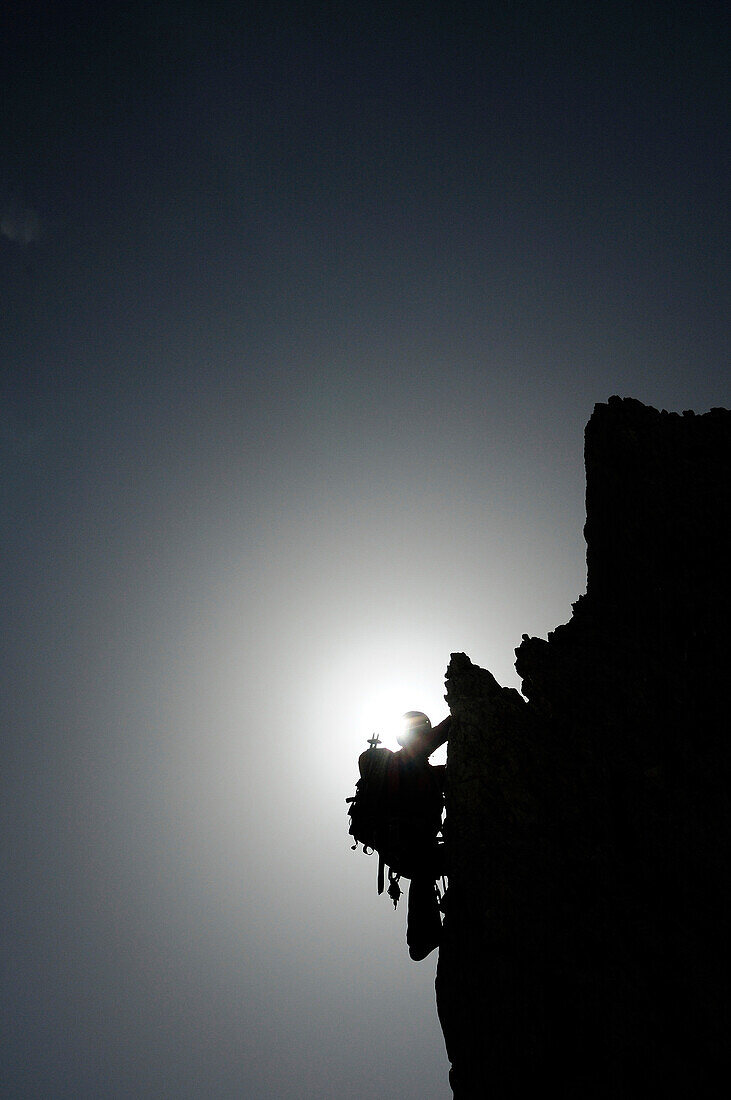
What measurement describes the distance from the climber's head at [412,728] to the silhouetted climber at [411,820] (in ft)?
0.06

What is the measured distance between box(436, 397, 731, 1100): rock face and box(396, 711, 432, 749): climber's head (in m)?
1.52

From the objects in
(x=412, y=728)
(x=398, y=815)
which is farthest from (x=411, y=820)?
(x=412, y=728)

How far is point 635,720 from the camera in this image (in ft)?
26.8

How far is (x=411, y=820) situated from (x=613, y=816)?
410cm

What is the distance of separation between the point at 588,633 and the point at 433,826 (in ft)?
15.8

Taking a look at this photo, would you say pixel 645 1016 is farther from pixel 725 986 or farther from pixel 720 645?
pixel 720 645

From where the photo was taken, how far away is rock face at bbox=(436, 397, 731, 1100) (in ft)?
22.2

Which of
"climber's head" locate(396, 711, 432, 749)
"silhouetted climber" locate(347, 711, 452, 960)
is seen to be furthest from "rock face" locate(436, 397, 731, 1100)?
"climber's head" locate(396, 711, 432, 749)

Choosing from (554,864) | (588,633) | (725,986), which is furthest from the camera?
(588,633)

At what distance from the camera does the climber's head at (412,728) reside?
434 inches

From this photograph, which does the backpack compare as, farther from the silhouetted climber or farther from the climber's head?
the climber's head

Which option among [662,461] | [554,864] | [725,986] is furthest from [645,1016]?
[662,461]

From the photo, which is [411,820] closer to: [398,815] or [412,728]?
[398,815]

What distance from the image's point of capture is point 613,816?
7.84 m
